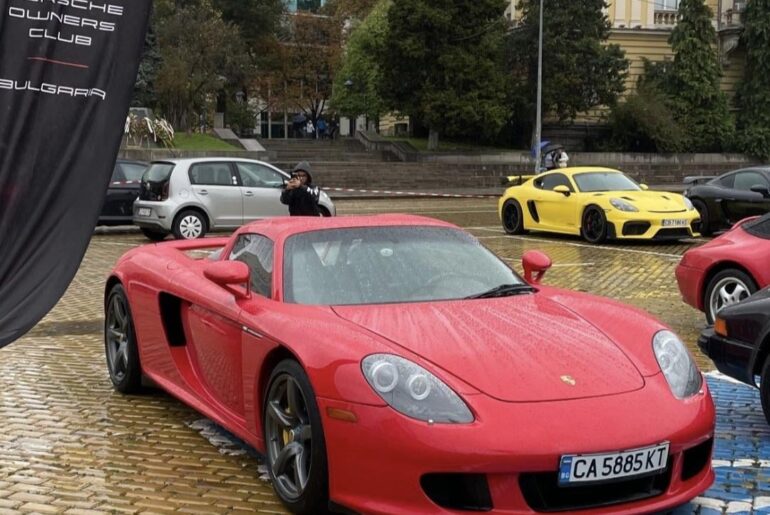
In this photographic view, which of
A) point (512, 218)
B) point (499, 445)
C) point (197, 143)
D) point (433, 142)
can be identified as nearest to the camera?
point (499, 445)

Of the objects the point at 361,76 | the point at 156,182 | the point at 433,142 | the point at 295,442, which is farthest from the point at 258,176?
the point at 361,76

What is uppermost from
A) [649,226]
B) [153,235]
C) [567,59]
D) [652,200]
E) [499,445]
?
[567,59]

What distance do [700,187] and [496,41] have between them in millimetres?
27959

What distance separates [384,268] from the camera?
5.04m

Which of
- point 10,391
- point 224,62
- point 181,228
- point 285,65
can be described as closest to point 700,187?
point 181,228

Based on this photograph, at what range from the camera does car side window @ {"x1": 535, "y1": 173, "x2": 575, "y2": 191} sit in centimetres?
1785

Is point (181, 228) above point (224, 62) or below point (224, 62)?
below

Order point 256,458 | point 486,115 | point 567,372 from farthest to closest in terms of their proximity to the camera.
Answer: point 486,115 < point 256,458 < point 567,372

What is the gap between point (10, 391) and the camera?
6.59 m

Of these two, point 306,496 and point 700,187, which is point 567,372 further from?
point 700,187

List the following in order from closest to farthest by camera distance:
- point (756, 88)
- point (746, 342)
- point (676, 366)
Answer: point (676, 366) → point (746, 342) → point (756, 88)

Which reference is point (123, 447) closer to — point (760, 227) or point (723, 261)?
point (723, 261)

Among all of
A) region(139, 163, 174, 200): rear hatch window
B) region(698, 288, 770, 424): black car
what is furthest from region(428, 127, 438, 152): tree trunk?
region(698, 288, 770, 424): black car

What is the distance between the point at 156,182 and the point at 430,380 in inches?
568
